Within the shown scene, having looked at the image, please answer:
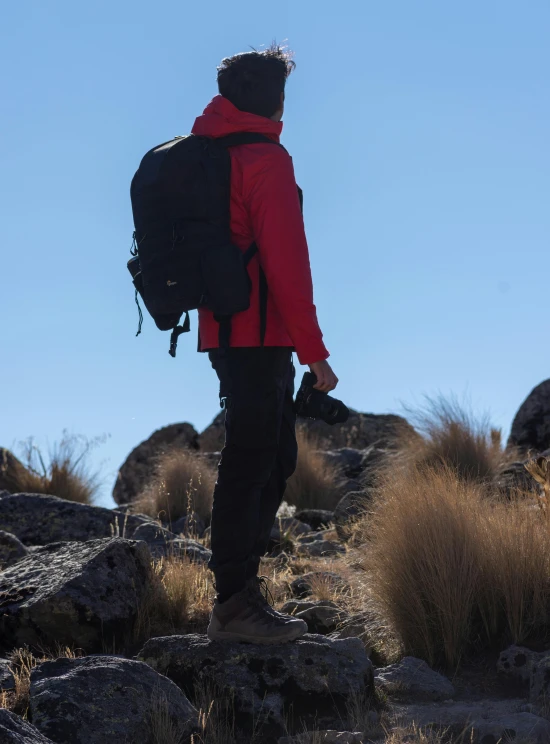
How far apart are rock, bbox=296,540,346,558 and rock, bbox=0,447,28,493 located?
16.5 ft

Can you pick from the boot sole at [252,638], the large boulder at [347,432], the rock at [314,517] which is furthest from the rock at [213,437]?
the boot sole at [252,638]

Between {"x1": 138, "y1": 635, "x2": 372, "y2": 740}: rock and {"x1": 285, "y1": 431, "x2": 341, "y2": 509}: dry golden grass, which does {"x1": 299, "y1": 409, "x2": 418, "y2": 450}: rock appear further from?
{"x1": 138, "y1": 635, "x2": 372, "y2": 740}: rock

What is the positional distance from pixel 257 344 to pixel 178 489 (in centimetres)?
742

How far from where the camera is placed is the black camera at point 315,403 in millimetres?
4098

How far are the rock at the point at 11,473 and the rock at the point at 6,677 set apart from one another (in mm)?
7483

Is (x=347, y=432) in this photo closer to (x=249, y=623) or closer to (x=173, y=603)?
(x=173, y=603)

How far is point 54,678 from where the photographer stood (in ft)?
12.1

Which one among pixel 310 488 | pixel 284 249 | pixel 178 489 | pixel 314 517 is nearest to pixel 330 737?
pixel 284 249

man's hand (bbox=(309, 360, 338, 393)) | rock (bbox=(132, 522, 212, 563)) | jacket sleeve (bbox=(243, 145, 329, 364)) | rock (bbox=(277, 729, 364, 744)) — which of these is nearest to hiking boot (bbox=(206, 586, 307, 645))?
rock (bbox=(277, 729, 364, 744))

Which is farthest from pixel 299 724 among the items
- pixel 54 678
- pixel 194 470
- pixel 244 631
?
pixel 194 470

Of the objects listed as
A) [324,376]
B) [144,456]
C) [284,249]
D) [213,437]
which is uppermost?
[213,437]

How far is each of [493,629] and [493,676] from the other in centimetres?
36

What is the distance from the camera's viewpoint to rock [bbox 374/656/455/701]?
431 centimetres

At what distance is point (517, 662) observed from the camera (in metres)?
4.54
